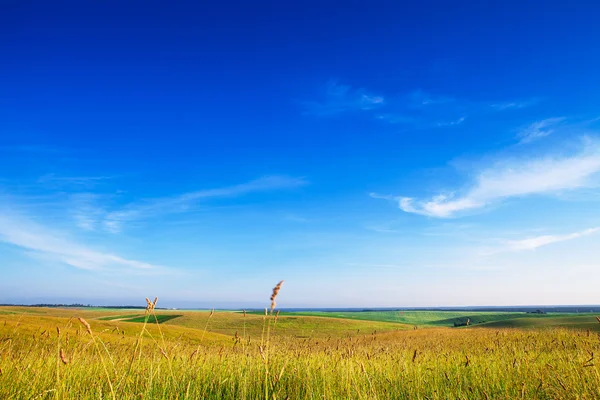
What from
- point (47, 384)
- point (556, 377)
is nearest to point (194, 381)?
point (47, 384)

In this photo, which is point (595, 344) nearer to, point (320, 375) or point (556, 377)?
point (556, 377)

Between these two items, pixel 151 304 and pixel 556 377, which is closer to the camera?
pixel 151 304

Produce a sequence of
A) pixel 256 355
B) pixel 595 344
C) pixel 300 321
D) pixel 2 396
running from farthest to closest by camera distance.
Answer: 1. pixel 300 321
2. pixel 595 344
3. pixel 256 355
4. pixel 2 396

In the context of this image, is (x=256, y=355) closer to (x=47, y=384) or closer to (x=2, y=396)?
(x=47, y=384)

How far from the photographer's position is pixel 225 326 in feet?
170

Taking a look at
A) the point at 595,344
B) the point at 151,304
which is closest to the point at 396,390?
the point at 151,304

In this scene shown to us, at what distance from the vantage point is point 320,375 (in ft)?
19.5

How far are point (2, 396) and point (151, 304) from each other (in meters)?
2.89

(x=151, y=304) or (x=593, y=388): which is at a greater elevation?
(x=151, y=304)

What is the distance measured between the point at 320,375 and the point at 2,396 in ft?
13.3

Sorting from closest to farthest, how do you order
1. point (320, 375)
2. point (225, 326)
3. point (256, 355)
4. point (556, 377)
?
point (556, 377), point (320, 375), point (256, 355), point (225, 326)

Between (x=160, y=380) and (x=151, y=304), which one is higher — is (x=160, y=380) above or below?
below

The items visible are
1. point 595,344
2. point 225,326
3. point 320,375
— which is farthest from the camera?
point 225,326

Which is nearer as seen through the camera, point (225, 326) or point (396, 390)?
point (396, 390)
